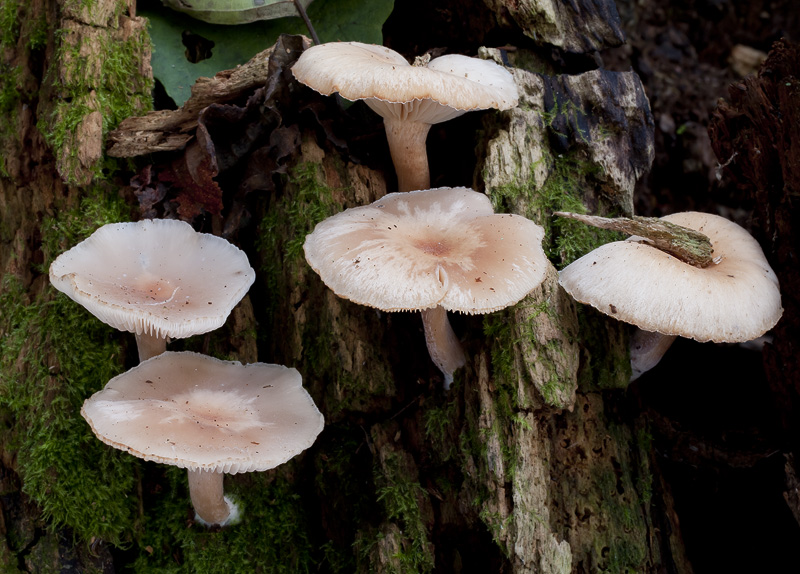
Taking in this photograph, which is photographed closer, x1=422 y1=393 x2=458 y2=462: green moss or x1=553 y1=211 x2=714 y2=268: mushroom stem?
x1=553 y1=211 x2=714 y2=268: mushroom stem

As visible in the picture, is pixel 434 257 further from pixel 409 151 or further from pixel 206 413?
pixel 206 413

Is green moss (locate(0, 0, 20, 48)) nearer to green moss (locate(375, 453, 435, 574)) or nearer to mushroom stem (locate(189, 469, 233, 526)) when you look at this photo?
mushroom stem (locate(189, 469, 233, 526))

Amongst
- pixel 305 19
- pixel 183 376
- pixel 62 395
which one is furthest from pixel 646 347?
pixel 62 395

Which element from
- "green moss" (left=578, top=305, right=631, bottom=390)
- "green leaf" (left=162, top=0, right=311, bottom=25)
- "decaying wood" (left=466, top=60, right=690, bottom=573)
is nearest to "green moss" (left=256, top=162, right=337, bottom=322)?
"decaying wood" (left=466, top=60, right=690, bottom=573)

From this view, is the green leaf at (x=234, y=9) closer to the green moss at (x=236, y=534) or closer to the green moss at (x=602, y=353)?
the green moss at (x=602, y=353)

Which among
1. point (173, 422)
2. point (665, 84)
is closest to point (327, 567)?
point (173, 422)

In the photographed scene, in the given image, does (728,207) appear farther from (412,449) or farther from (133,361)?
(133,361)
